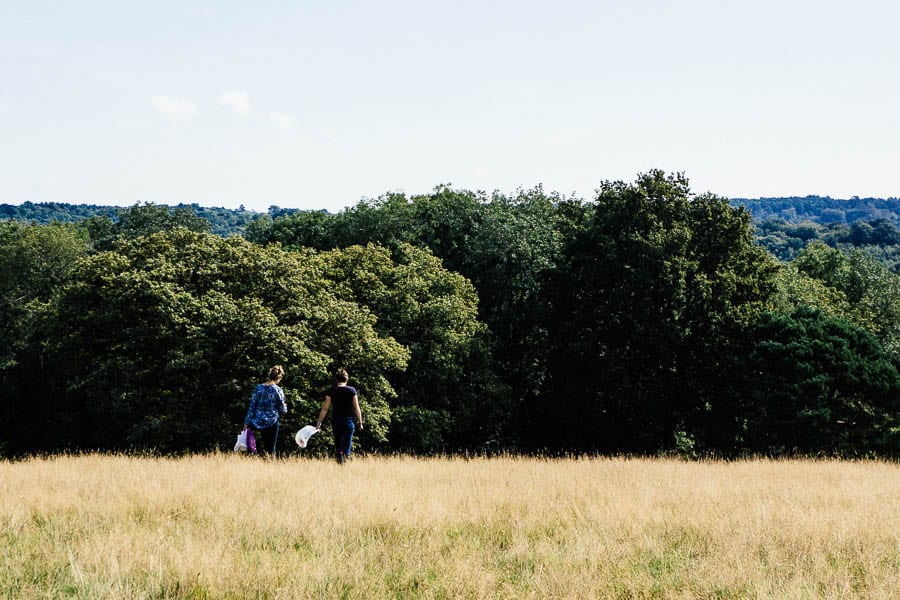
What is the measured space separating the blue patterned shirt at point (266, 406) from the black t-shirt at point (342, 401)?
949mm

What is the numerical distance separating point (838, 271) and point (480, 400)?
111ft

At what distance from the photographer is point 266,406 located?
1376cm

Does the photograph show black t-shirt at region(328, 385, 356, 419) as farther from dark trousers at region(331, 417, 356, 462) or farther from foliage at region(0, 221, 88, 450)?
foliage at region(0, 221, 88, 450)

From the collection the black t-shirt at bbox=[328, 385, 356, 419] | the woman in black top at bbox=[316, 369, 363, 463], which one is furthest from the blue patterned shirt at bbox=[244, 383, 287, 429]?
the black t-shirt at bbox=[328, 385, 356, 419]

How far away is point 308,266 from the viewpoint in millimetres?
32781

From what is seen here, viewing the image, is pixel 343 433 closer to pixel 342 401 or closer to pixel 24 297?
pixel 342 401

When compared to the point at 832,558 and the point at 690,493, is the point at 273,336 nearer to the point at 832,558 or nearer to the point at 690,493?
the point at 690,493

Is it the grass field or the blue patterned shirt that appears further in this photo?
the blue patterned shirt

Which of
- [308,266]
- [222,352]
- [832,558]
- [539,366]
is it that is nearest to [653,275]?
[539,366]

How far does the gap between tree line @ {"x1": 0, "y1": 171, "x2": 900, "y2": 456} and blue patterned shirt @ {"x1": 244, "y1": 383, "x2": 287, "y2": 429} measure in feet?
41.5

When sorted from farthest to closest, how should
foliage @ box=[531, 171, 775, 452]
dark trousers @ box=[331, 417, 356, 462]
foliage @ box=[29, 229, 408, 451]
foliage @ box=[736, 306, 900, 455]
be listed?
foliage @ box=[531, 171, 775, 452]
foliage @ box=[736, 306, 900, 455]
foliage @ box=[29, 229, 408, 451]
dark trousers @ box=[331, 417, 356, 462]

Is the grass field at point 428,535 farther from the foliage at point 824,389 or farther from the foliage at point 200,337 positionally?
the foliage at point 824,389

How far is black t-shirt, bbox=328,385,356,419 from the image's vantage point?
44.6 ft

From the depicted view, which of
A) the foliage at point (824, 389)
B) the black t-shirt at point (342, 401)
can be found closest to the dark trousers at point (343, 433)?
the black t-shirt at point (342, 401)
